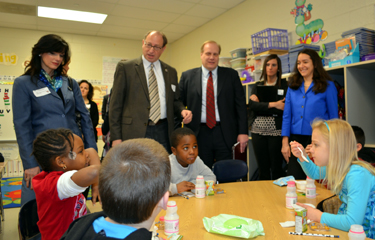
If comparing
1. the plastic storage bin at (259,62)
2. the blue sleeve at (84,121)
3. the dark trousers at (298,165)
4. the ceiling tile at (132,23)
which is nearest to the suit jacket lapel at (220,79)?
the dark trousers at (298,165)

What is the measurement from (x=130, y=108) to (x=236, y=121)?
3.52ft

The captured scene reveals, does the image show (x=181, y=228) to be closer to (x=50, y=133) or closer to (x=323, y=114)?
(x=50, y=133)

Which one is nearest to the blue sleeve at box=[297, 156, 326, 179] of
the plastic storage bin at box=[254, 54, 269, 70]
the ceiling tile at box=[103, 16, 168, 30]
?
the plastic storage bin at box=[254, 54, 269, 70]

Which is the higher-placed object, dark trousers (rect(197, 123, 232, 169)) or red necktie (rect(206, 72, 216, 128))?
red necktie (rect(206, 72, 216, 128))

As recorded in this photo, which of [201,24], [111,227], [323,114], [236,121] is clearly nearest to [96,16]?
[201,24]

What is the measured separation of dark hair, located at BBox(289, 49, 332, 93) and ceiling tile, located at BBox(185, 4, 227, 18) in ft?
9.55

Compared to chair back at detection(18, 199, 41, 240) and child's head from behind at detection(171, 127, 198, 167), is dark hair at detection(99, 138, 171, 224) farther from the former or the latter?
child's head from behind at detection(171, 127, 198, 167)

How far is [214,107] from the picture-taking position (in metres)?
2.79

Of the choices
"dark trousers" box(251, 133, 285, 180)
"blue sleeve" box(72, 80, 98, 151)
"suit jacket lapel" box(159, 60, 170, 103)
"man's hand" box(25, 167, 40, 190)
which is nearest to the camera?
"man's hand" box(25, 167, 40, 190)

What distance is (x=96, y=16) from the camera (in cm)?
561

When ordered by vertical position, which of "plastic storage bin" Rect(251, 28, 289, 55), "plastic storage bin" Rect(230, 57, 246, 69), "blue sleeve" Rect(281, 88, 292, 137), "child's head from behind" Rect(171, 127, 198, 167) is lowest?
"child's head from behind" Rect(171, 127, 198, 167)

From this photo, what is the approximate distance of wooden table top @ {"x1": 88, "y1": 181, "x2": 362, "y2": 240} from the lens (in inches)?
45.3

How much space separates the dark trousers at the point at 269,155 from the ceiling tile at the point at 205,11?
2959 mm

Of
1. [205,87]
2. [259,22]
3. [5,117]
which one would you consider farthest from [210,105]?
[5,117]
